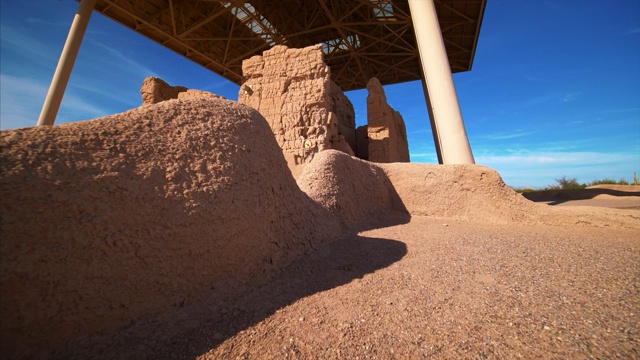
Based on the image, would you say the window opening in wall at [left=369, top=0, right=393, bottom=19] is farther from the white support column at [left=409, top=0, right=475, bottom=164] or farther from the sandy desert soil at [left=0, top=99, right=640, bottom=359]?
the sandy desert soil at [left=0, top=99, right=640, bottom=359]

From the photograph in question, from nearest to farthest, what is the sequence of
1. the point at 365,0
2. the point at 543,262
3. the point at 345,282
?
→ the point at 345,282 → the point at 543,262 → the point at 365,0

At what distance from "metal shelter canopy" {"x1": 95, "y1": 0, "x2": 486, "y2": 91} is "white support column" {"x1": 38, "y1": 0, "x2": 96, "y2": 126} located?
1.16 m

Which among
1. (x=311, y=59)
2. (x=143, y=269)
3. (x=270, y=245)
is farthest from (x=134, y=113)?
(x=311, y=59)

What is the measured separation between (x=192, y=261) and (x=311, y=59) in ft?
21.2

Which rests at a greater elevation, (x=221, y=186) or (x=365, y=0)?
(x=365, y=0)

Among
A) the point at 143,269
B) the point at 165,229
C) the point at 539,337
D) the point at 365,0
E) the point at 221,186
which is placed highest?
the point at 365,0

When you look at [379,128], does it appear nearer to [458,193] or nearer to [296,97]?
[296,97]

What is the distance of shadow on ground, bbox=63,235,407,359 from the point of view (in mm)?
1169

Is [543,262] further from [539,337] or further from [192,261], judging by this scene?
[192,261]

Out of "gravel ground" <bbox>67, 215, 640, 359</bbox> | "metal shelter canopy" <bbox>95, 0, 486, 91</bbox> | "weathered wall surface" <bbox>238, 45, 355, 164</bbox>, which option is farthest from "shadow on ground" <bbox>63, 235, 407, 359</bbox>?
"metal shelter canopy" <bbox>95, 0, 486, 91</bbox>

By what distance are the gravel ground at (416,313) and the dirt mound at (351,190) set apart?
1025 mm

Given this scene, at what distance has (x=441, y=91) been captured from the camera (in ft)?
23.4

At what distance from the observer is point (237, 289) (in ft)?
5.67

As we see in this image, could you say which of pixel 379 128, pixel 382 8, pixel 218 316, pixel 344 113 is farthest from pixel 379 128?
pixel 218 316
